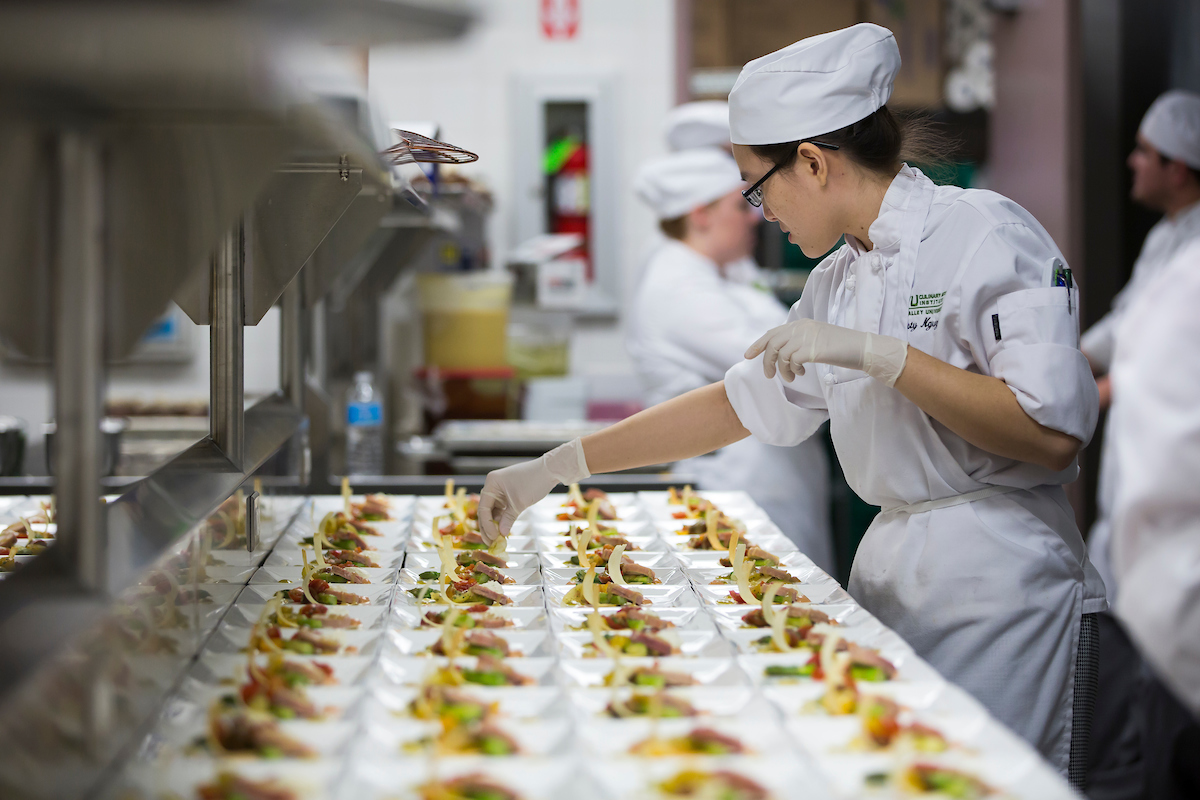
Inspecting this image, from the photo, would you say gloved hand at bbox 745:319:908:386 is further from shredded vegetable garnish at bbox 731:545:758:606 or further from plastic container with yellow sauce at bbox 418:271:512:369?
plastic container with yellow sauce at bbox 418:271:512:369

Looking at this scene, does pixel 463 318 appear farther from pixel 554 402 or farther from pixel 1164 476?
pixel 1164 476

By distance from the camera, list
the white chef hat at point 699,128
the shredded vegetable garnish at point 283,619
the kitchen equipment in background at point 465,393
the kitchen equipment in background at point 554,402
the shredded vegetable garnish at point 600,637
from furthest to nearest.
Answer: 1. the kitchen equipment in background at point 554,402
2. the kitchen equipment in background at point 465,393
3. the white chef hat at point 699,128
4. the shredded vegetable garnish at point 283,619
5. the shredded vegetable garnish at point 600,637

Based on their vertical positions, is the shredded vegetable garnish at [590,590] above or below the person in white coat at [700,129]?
below

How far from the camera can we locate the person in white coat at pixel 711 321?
3068 millimetres

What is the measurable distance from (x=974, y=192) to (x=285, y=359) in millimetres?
1463

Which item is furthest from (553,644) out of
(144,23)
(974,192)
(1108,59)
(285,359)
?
(1108,59)

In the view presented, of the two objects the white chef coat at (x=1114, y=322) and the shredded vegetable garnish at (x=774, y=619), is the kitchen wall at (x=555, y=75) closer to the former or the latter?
the white chef coat at (x=1114, y=322)

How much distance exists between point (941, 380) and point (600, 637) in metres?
0.61

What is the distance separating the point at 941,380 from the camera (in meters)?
1.48

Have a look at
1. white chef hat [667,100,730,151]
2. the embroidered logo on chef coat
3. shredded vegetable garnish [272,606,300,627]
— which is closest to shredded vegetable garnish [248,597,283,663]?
shredded vegetable garnish [272,606,300,627]

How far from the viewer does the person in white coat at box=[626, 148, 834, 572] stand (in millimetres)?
3068

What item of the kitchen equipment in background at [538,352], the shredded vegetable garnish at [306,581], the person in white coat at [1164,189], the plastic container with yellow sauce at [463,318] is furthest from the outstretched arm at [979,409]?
the kitchen equipment in background at [538,352]

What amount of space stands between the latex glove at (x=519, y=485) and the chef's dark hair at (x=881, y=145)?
25.0 inches

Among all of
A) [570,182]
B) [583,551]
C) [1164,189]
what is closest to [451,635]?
[583,551]
